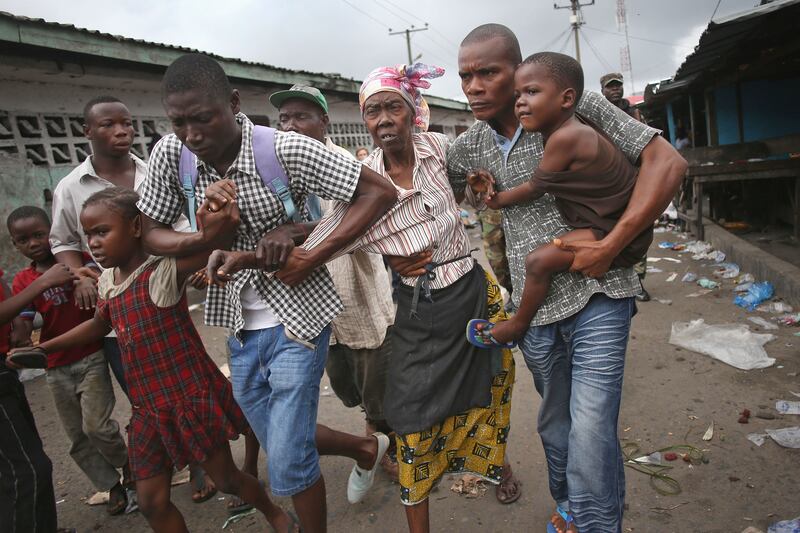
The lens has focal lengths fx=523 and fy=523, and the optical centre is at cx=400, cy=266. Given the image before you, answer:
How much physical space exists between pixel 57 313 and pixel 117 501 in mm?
1126

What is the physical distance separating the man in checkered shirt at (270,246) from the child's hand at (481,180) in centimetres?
34

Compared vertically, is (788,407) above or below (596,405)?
below

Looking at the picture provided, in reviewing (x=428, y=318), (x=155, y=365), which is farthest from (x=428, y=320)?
(x=155, y=365)

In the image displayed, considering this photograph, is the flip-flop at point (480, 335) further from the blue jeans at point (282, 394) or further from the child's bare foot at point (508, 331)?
the blue jeans at point (282, 394)

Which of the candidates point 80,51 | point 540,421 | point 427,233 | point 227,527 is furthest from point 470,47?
point 80,51

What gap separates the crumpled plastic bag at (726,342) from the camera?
3752mm

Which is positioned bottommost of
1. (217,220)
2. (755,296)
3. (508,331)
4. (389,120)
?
(755,296)

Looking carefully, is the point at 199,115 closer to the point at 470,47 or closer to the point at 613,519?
the point at 470,47

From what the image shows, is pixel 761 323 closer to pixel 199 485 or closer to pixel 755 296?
pixel 755 296

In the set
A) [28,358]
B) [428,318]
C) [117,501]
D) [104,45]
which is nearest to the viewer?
[428,318]

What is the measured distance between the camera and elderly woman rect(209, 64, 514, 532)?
214 cm

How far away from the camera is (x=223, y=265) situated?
5.49ft

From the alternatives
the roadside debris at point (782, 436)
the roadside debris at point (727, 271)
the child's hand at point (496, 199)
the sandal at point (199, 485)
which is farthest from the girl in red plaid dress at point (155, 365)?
the roadside debris at point (727, 271)

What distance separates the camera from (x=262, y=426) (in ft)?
7.07
